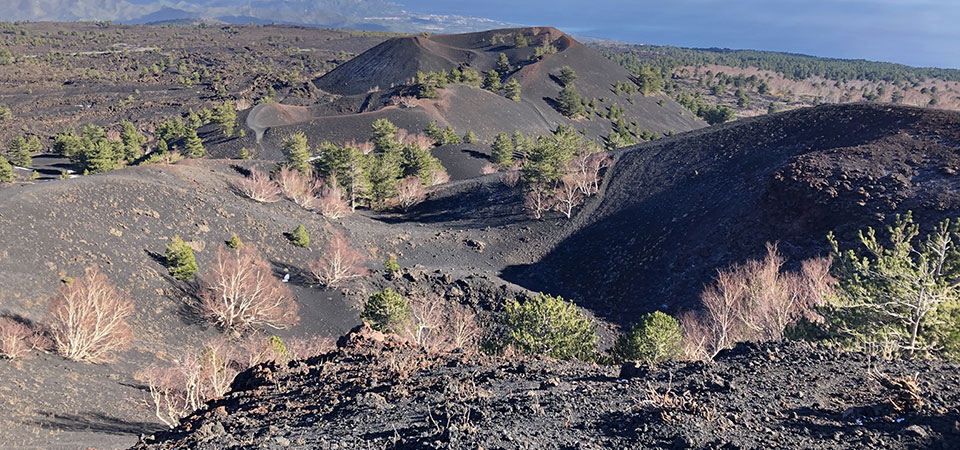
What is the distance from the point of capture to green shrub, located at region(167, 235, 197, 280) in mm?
27453

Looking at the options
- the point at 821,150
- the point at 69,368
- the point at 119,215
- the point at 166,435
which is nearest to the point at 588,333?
the point at 166,435

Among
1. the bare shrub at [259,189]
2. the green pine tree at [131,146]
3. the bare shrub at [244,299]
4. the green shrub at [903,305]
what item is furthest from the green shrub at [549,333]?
the green pine tree at [131,146]

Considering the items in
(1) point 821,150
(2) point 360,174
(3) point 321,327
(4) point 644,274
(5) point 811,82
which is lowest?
(3) point 321,327

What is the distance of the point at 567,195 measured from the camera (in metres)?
45.6

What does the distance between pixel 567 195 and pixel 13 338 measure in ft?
122

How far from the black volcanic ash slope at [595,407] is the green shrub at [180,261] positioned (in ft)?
50.9

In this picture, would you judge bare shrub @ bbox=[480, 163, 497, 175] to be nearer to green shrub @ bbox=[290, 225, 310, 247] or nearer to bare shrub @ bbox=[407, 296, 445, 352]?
green shrub @ bbox=[290, 225, 310, 247]

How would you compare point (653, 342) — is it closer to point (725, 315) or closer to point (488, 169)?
point (725, 315)

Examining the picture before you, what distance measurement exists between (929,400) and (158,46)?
196 metres

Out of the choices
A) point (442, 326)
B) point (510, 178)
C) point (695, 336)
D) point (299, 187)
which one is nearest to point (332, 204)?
point (299, 187)

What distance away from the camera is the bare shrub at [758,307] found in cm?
2150

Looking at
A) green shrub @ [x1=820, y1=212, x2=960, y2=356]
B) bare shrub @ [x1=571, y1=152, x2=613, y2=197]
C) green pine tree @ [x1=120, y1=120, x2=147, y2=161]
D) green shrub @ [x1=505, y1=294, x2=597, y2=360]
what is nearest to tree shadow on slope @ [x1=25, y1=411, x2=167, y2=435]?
green shrub @ [x1=505, y1=294, x2=597, y2=360]

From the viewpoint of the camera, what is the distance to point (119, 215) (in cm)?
2955

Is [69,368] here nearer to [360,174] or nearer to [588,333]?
[588,333]
